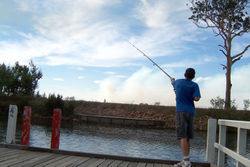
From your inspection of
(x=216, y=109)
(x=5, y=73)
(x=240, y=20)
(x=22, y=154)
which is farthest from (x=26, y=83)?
(x=22, y=154)

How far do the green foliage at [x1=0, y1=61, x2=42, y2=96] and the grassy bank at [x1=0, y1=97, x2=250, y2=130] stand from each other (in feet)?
15.1

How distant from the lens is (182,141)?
4.58 m

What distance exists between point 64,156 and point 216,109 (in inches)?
883

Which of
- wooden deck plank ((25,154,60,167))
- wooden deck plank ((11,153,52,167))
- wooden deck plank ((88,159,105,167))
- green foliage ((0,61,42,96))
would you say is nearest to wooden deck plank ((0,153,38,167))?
wooden deck plank ((11,153,52,167))

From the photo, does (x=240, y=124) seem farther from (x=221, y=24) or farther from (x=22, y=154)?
(x=221, y=24)

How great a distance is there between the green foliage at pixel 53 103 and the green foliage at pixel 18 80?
11403 mm

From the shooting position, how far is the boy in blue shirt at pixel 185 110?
4551 mm

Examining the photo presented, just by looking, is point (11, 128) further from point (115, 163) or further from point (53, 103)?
point (53, 103)

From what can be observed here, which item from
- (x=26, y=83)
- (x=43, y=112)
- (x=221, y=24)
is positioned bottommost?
(x=43, y=112)

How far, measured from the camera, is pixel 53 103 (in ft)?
87.0

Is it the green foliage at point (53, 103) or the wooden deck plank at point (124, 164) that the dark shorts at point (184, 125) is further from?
the green foliage at point (53, 103)

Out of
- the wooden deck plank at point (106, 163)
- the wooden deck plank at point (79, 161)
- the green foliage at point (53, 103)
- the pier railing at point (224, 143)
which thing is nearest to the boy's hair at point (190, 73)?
the pier railing at point (224, 143)

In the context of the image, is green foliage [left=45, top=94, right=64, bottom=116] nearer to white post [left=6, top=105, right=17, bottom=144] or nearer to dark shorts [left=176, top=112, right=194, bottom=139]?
white post [left=6, top=105, right=17, bottom=144]

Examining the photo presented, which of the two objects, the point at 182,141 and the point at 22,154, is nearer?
the point at 182,141
